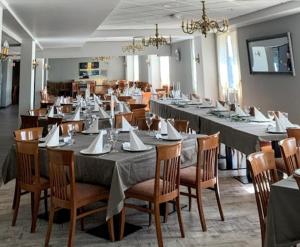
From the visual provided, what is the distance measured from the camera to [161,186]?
3076 mm

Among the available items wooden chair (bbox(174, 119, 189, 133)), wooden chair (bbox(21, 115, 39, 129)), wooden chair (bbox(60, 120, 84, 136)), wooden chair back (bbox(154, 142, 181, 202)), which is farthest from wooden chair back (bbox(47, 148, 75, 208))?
wooden chair (bbox(21, 115, 39, 129))

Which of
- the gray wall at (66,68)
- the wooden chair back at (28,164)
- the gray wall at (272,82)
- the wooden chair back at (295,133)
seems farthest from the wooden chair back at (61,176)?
A: the gray wall at (66,68)

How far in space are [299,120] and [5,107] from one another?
15.6 metres

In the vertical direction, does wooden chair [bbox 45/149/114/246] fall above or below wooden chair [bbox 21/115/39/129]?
below

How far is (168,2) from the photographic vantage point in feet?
21.9

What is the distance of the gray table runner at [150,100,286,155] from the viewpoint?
12.5 ft

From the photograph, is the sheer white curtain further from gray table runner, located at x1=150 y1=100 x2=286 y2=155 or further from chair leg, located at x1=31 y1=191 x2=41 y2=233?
chair leg, located at x1=31 y1=191 x2=41 y2=233

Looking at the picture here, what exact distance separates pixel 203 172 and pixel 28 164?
71.5 inches

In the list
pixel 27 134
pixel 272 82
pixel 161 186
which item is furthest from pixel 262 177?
pixel 272 82

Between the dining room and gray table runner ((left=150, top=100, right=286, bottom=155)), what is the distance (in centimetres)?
2

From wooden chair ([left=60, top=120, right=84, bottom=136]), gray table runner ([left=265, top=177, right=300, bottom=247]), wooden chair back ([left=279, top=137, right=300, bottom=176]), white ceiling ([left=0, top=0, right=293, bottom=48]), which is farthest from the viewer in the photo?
white ceiling ([left=0, top=0, right=293, bottom=48])

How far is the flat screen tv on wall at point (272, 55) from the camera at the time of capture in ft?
24.5

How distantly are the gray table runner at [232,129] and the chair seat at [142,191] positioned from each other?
138 cm

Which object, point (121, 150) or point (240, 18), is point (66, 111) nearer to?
point (121, 150)
